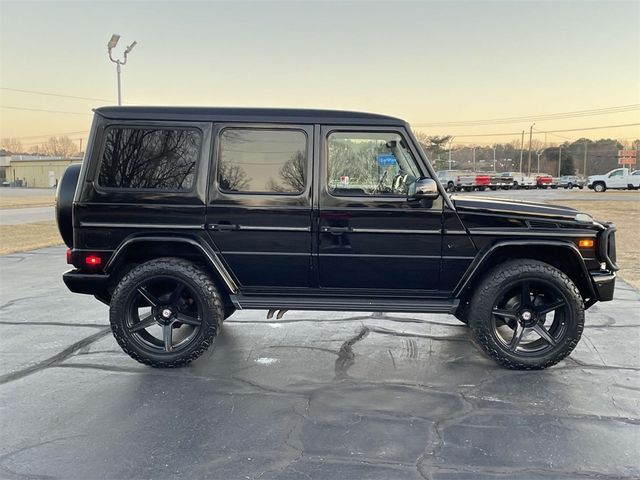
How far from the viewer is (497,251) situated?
13.1 feet

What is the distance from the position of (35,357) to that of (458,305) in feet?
12.6

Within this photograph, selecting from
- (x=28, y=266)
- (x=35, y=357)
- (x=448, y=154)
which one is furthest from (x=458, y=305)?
(x=448, y=154)

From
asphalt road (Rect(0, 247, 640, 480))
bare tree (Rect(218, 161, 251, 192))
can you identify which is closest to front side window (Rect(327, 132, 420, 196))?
bare tree (Rect(218, 161, 251, 192))

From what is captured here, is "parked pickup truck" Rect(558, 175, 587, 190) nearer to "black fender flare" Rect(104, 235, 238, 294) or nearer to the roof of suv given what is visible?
the roof of suv

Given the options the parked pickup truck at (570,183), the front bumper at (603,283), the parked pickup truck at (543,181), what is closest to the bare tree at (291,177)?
the front bumper at (603,283)

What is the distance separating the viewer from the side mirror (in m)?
3.77

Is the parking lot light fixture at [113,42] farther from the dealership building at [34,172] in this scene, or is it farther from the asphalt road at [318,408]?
the dealership building at [34,172]

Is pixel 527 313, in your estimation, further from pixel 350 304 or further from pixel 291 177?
pixel 291 177

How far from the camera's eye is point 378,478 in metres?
2.59

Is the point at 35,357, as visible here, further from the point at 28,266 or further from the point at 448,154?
the point at 448,154

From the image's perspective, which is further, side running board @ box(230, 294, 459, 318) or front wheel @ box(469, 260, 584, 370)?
side running board @ box(230, 294, 459, 318)

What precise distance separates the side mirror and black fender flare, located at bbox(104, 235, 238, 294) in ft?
5.62

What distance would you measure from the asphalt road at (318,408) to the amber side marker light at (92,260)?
0.91 meters

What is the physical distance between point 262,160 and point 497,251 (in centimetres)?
212
